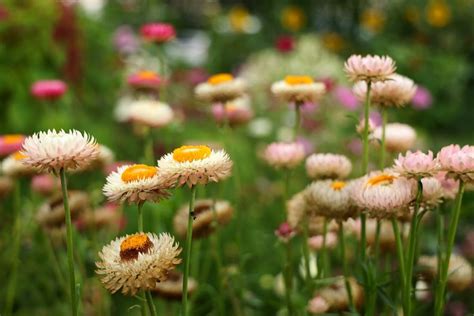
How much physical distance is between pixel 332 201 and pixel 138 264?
543 millimetres

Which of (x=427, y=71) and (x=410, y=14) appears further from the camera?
(x=410, y=14)

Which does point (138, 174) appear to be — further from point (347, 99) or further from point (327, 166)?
point (347, 99)

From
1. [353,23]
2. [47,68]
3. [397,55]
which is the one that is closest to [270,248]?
[47,68]

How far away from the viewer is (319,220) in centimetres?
196

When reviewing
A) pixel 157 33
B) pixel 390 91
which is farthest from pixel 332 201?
pixel 157 33

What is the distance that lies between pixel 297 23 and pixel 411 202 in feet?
21.4

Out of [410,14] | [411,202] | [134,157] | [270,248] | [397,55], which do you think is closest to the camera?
[411,202]

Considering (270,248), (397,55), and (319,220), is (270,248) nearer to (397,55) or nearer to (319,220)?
(319,220)

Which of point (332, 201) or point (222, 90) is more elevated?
point (222, 90)

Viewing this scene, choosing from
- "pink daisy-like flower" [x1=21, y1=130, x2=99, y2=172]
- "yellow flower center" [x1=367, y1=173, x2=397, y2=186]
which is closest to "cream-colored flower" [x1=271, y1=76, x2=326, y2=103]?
"yellow flower center" [x1=367, y1=173, x2=397, y2=186]

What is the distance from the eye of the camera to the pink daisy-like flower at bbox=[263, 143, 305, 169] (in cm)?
193

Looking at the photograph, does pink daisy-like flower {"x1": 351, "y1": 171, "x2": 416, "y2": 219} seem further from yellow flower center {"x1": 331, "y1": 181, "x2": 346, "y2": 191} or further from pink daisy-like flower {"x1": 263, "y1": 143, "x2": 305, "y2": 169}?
pink daisy-like flower {"x1": 263, "y1": 143, "x2": 305, "y2": 169}

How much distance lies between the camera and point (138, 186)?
1290 millimetres

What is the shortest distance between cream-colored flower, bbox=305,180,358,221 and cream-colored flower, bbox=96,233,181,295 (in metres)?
0.46
